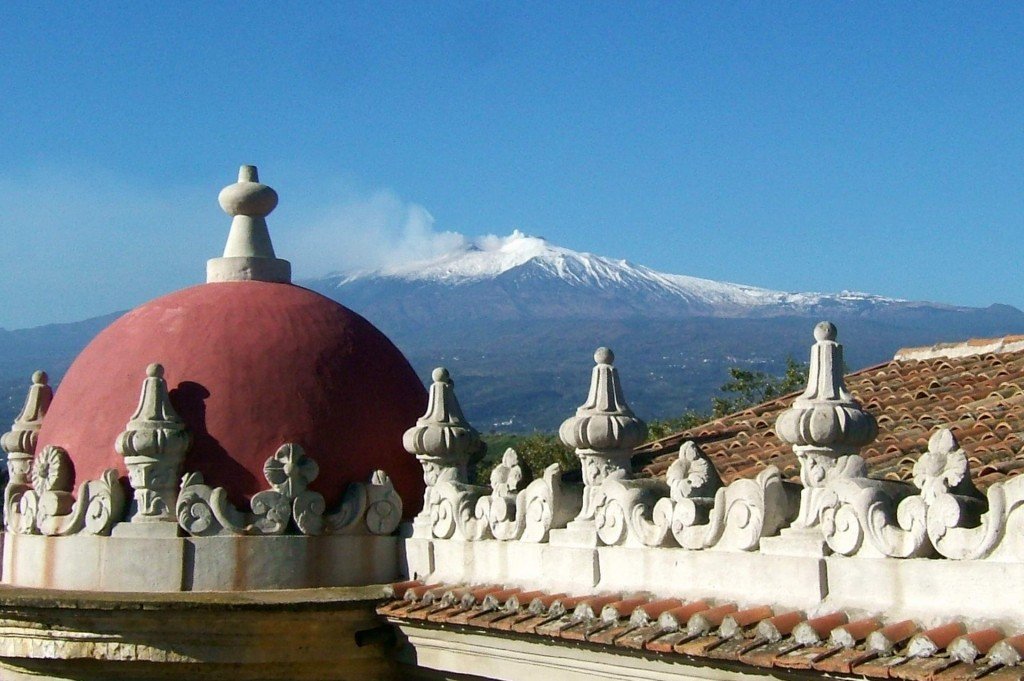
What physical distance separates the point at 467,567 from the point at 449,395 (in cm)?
138

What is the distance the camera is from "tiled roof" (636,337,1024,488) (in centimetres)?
1089

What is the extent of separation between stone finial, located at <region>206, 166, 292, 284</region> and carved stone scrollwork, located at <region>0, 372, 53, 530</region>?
6.54 ft

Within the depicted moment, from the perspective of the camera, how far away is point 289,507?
11.5m

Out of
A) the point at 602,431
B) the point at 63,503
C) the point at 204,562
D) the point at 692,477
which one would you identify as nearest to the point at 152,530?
the point at 204,562

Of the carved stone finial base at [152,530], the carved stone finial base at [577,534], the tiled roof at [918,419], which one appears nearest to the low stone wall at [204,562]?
the carved stone finial base at [152,530]

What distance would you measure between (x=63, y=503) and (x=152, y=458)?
1.03m

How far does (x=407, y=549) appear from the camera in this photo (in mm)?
11953

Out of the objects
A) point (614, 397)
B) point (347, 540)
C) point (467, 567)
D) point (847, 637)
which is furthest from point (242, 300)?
point (847, 637)

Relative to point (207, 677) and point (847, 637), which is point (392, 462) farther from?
point (847, 637)

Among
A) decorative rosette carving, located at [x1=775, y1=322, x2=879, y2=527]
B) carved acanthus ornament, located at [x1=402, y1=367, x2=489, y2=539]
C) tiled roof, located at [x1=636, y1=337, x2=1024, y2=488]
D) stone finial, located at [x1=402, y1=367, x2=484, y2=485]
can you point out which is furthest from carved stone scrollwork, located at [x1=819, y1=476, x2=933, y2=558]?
stone finial, located at [x1=402, y1=367, x2=484, y2=485]

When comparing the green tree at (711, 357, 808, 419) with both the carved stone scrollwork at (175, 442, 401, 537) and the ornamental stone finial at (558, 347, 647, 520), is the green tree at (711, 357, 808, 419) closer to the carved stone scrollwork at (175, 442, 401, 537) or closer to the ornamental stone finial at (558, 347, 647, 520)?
the carved stone scrollwork at (175, 442, 401, 537)

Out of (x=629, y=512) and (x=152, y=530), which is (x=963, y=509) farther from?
(x=152, y=530)

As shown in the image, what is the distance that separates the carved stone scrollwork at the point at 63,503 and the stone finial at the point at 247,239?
228 cm

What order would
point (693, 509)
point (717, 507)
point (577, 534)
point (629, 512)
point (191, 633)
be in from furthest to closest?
point (191, 633) → point (577, 534) → point (629, 512) → point (693, 509) → point (717, 507)
